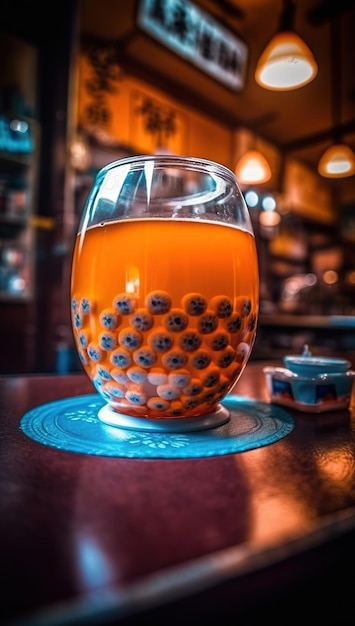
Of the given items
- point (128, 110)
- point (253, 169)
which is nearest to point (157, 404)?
point (253, 169)

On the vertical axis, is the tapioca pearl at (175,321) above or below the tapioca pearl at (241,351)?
above

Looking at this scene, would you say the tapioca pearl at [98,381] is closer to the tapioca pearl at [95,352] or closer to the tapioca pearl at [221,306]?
the tapioca pearl at [95,352]

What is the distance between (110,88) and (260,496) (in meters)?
4.88

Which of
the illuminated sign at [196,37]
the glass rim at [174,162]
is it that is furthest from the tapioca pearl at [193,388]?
the illuminated sign at [196,37]

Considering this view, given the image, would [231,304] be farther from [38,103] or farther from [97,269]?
[38,103]

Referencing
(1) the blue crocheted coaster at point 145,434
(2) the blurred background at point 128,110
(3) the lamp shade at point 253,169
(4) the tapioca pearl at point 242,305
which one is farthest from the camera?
(3) the lamp shade at point 253,169

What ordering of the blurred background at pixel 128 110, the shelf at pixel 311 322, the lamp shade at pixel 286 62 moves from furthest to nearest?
the shelf at pixel 311 322, the blurred background at pixel 128 110, the lamp shade at pixel 286 62

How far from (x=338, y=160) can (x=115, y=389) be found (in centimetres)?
454

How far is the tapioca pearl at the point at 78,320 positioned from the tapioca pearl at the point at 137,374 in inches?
3.7

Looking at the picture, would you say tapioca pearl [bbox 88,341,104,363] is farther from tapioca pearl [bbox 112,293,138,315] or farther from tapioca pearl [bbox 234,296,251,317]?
tapioca pearl [bbox 234,296,251,317]

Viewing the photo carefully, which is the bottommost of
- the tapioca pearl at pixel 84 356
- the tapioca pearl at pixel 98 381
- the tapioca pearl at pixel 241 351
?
the tapioca pearl at pixel 98 381

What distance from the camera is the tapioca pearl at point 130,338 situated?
1.64 ft

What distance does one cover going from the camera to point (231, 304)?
527 millimetres

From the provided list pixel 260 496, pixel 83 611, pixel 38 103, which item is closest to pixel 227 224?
pixel 260 496
